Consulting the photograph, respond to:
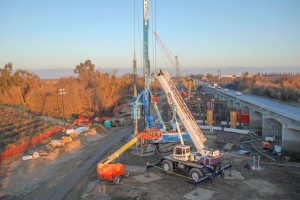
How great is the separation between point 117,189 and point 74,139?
1698 cm

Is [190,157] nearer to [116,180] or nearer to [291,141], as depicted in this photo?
[116,180]

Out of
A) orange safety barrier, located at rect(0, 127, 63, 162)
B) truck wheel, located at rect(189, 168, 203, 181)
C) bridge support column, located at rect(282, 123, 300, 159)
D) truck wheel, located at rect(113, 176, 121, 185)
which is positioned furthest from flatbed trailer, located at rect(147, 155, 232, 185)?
orange safety barrier, located at rect(0, 127, 63, 162)

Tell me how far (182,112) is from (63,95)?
4095 cm

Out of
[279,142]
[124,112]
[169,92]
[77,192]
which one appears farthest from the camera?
[124,112]

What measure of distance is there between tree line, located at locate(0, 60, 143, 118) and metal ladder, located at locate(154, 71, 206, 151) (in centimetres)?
2644

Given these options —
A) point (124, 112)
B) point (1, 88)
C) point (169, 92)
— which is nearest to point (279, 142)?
point (169, 92)

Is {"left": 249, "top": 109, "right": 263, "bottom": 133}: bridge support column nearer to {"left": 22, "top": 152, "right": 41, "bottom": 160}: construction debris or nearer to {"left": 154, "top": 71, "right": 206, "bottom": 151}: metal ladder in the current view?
{"left": 154, "top": 71, "right": 206, "bottom": 151}: metal ladder

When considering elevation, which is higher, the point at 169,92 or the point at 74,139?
the point at 169,92

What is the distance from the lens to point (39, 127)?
4416 cm

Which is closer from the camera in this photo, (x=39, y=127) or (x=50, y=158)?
(x=50, y=158)

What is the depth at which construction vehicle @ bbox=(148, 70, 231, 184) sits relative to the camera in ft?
71.1

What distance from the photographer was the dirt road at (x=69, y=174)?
68.1ft

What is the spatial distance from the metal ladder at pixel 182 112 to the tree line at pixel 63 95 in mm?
26435

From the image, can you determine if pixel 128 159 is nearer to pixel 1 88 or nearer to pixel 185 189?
pixel 185 189
